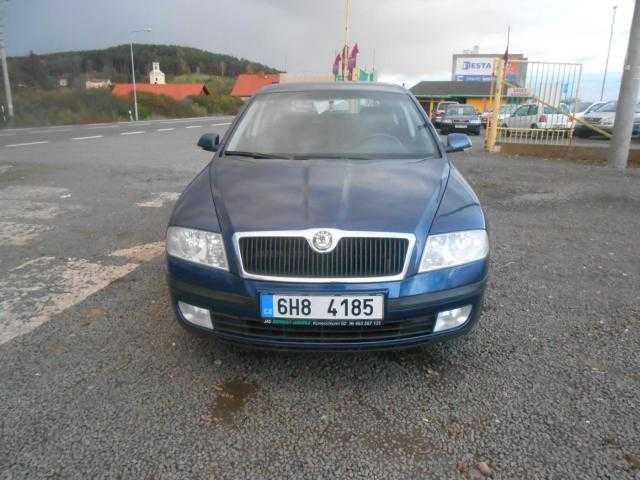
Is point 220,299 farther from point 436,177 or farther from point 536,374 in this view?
point 536,374

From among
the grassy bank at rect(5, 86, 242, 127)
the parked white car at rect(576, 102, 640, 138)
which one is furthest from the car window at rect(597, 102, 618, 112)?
the grassy bank at rect(5, 86, 242, 127)

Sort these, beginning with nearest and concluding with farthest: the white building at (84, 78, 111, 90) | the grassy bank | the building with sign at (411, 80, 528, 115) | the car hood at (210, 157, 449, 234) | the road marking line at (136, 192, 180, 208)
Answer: the car hood at (210, 157, 449, 234), the road marking line at (136, 192, 180, 208), the grassy bank, the building with sign at (411, 80, 528, 115), the white building at (84, 78, 111, 90)

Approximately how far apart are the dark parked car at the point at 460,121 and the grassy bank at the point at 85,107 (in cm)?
2532

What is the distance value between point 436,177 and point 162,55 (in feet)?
398

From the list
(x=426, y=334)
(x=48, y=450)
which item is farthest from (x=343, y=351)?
(x=48, y=450)

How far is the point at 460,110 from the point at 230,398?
2464cm

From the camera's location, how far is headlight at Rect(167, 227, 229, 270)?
250cm

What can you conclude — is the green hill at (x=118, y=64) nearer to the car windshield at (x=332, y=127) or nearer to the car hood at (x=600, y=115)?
the car hood at (x=600, y=115)

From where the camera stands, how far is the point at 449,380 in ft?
8.77

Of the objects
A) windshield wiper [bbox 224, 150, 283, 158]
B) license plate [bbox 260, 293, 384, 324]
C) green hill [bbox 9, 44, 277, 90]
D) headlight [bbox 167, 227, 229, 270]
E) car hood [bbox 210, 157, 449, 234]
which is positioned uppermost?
green hill [bbox 9, 44, 277, 90]

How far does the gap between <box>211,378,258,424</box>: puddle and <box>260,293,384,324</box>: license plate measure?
18.9 inches

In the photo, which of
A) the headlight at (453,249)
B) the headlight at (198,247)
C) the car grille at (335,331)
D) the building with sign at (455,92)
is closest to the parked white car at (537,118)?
the headlight at (453,249)

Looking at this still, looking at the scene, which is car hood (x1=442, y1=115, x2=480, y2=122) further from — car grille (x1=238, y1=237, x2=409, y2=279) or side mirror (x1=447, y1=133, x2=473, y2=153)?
car grille (x1=238, y1=237, x2=409, y2=279)

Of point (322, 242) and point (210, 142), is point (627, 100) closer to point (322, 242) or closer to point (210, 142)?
point (210, 142)
